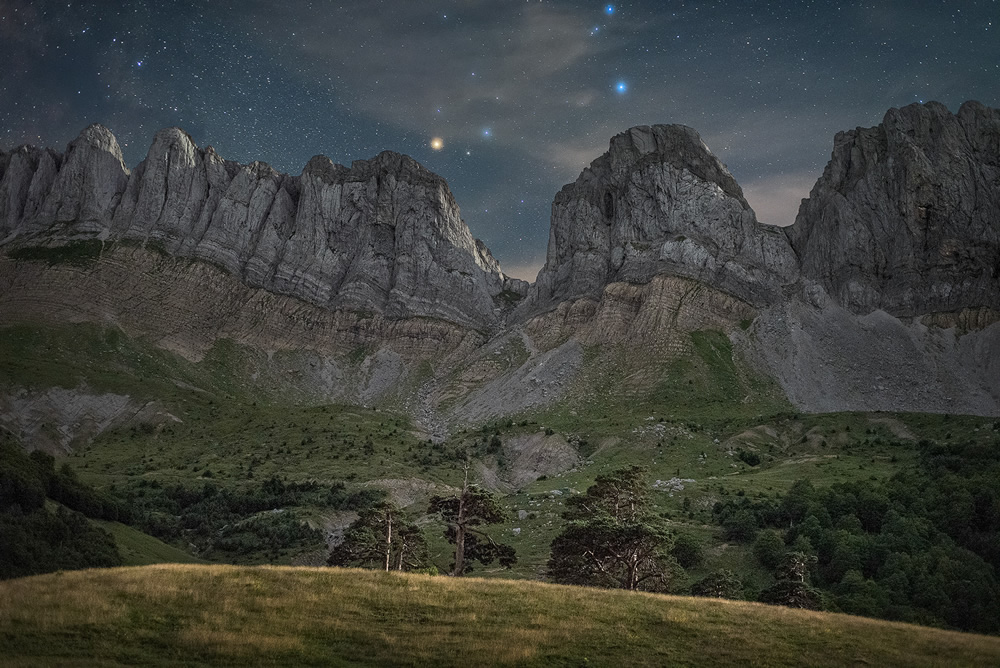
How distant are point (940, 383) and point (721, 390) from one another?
5471cm

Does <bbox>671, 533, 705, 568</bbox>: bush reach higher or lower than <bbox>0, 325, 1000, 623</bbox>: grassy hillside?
lower

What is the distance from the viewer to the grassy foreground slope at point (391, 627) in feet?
71.2

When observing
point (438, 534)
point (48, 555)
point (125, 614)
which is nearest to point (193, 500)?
point (438, 534)

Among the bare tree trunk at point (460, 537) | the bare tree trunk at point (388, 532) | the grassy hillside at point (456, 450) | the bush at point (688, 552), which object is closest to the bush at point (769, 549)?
the grassy hillside at point (456, 450)

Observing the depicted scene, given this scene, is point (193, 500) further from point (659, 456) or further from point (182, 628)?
point (182, 628)

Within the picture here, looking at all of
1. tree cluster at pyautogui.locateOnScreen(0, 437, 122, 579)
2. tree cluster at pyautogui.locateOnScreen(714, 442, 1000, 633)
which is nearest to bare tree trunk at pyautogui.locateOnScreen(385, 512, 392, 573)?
tree cluster at pyautogui.locateOnScreen(0, 437, 122, 579)

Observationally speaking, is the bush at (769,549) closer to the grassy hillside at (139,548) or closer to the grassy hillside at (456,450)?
the grassy hillside at (456,450)

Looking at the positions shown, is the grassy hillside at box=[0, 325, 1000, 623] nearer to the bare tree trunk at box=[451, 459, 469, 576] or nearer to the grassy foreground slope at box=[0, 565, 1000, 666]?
the bare tree trunk at box=[451, 459, 469, 576]

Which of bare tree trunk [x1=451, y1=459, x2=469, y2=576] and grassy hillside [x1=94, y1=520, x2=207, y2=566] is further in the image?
grassy hillside [x1=94, y1=520, x2=207, y2=566]

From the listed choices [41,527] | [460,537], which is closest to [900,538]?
[460,537]

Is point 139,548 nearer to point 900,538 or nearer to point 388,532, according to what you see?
point 388,532

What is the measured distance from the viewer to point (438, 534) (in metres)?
92.2

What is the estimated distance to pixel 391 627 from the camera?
24.7m

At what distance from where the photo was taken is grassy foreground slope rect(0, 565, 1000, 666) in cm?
2169
